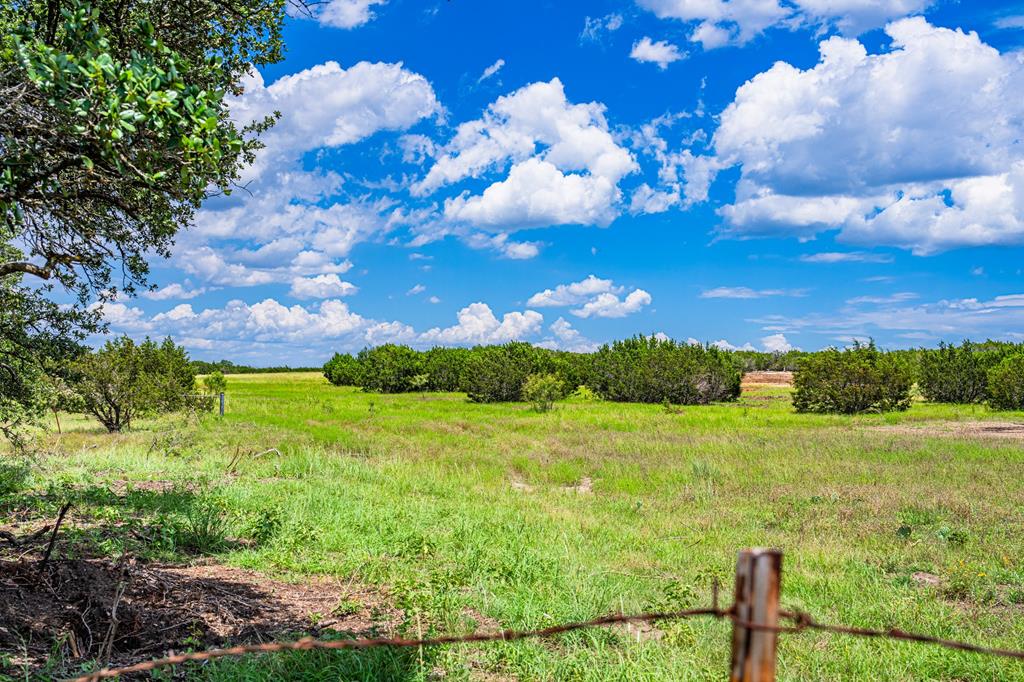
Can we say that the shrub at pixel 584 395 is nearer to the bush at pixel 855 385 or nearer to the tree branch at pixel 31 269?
the bush at pixel 855 385

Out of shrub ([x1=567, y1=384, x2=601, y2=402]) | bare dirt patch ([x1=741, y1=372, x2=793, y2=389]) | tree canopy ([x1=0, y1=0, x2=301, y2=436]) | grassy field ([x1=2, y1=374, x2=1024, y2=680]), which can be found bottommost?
grassy field ([x1=2, y1=374, x2=1024, y2=680])

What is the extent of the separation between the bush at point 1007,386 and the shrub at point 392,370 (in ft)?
173

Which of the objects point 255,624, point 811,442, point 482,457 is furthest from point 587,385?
point 255,624

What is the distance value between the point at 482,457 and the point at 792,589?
1390cm

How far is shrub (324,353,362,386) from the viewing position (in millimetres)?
90812

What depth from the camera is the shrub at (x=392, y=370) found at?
79125 mm

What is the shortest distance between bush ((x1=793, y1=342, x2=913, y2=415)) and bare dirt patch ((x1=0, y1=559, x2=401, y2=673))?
4462 centimetres

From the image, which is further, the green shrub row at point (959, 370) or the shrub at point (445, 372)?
the shrub at point (445, 372)

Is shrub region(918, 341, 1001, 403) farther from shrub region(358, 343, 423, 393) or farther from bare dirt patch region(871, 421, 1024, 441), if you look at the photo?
shrub region(358, 343, 423, 393)

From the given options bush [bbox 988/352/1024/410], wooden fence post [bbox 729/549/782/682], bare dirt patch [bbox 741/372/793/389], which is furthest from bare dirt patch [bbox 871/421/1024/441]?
bare dirt patch [bbox 741/372/793/389]

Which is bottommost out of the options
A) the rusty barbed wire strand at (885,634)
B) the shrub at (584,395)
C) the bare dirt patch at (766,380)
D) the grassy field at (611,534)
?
the grassy field at (611,534)

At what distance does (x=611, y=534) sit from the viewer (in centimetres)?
1189

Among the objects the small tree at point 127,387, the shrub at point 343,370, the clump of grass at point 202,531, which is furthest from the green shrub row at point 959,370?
the shrub at point 343,370

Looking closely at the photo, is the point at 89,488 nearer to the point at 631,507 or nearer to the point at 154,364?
the point at 631,507
